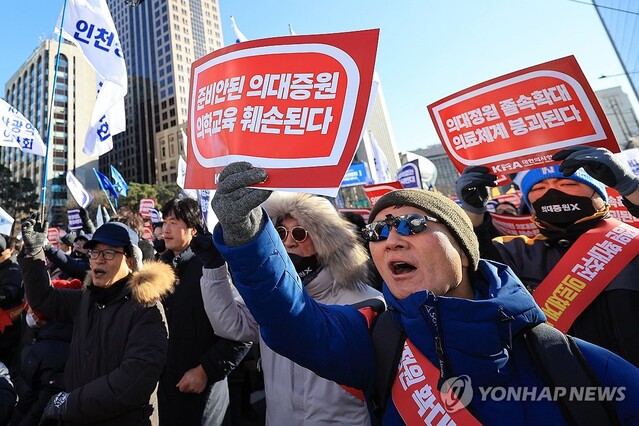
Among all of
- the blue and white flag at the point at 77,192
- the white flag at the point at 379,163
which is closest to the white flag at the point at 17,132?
the blue and white flag at the point at 77,192

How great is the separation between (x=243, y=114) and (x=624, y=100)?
102m

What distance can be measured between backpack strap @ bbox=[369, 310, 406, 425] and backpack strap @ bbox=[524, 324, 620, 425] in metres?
0.39

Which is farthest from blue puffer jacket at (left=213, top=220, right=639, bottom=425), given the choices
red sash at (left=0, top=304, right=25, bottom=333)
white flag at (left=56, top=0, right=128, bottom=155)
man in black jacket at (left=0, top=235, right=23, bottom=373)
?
white flag at (left=56, top=0, right=128, bottom=155)

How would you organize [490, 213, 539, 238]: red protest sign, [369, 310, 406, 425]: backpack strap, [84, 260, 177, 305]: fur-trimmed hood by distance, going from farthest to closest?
1. [490, 213, 539, 238]: red protest sign
2. [84, 260, 177, 305]: fur-trimmed hood
3. [369, 310, 406, 425]: backpack strap

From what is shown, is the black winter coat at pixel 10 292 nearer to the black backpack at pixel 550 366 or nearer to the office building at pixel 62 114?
the black backpack at pixel 550 366

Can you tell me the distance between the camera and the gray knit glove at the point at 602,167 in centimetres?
185

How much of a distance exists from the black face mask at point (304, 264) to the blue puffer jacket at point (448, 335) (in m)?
0.97

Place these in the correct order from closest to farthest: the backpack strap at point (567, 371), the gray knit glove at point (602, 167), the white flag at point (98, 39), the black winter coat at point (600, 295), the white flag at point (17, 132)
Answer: the backpack strap at point (567, 371)
the black winter coat at point (600, 295)
the gray knit glove at point (602, 167)
the white flag at point (17, 132)
the white flag at point (98, 39)

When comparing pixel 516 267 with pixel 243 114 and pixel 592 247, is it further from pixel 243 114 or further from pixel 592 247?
pixel 243 114

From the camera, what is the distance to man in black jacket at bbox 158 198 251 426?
248 centimetres

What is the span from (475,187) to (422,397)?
61.8 inches

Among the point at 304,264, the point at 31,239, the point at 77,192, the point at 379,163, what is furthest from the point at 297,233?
the point at 379,163

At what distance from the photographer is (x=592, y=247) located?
1997mm

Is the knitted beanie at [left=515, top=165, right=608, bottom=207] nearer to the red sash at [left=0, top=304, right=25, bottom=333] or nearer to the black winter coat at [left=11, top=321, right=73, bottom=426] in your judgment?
the black winter coat at [left=11, top=321, right=73, bottom=426]
